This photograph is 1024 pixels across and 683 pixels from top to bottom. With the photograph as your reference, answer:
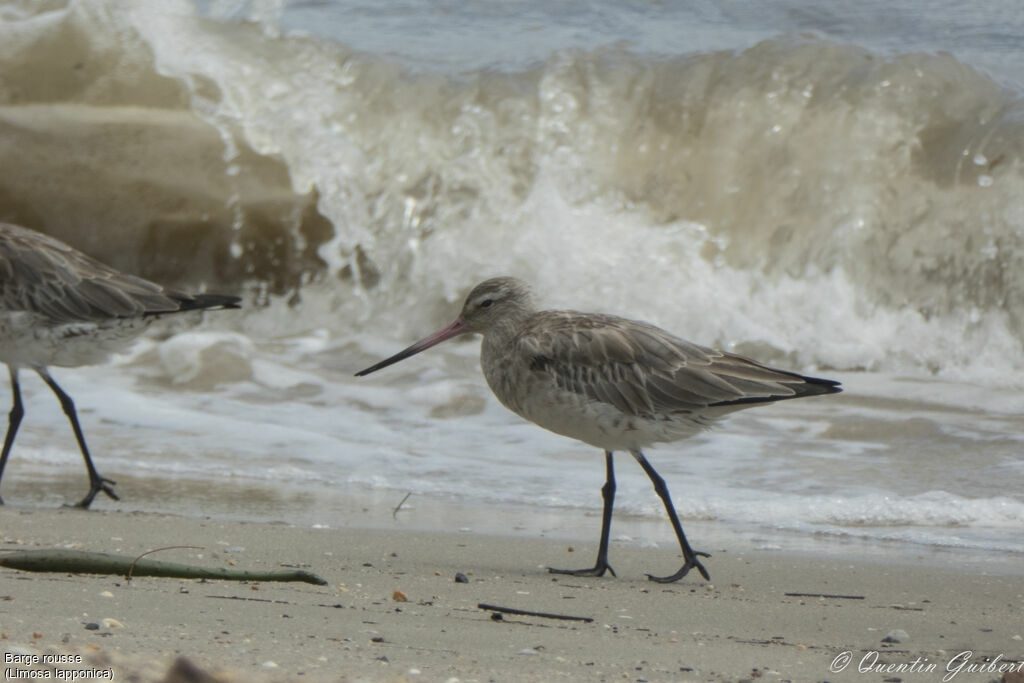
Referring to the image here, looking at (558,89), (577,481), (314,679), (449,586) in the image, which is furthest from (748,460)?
(558,89)

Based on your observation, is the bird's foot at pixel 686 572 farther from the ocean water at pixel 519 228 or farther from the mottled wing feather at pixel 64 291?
the mottled wing feather at pixel 64 291

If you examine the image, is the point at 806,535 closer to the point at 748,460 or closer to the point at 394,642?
the point at 748,460

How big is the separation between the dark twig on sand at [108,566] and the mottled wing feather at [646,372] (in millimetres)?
1462

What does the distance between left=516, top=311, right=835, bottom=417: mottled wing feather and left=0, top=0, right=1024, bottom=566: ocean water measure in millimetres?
875

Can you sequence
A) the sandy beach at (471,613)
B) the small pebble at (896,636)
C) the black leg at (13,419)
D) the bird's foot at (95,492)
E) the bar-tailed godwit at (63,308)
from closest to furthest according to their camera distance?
→ the sandy beach at (471,613), the small pebble at (896,636), the bird's foot at (95,492), the black leg at (13,419), the bar-tailed godwit at (63,308)

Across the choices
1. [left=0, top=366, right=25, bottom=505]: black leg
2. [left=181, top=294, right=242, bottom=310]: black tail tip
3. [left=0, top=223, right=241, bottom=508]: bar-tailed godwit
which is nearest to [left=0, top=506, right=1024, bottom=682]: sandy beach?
[left=0, top=366, right=25, bottom=505]: black leg

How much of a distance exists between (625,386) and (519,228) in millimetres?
6204

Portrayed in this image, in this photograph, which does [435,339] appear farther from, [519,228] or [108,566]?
[519,228]

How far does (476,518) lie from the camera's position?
18.0 ft

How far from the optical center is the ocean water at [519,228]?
6.24 m

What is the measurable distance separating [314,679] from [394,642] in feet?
1.98

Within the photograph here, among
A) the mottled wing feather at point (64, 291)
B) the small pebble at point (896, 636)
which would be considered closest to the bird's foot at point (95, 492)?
the mottled wing feather at point (64, 291)

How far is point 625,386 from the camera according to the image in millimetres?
4719

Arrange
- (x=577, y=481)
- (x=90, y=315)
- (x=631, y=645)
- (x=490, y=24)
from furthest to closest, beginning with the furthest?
(x=490, y=24) < (x=577, y=481) < (x=90, y=315) < (x=631, y=645)
